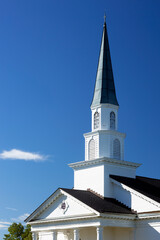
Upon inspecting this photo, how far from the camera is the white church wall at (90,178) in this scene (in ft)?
132

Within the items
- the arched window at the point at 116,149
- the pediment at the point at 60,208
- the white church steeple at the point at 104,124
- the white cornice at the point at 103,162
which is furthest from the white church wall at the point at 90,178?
the pediment at the point at 60,208

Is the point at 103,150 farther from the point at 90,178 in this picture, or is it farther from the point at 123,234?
the point at 123,234

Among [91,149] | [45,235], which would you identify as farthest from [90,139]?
[45,235]

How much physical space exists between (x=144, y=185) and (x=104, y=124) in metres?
6.45

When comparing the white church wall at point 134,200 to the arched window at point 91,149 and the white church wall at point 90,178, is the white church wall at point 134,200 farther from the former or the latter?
the arched window at point 91,149

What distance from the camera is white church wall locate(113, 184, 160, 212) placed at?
117 ft

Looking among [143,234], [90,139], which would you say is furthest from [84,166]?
[143,234]

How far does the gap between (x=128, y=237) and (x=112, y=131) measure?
9.47 metres

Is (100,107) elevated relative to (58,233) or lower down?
elevated

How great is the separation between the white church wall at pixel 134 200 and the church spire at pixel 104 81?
815 centimetres

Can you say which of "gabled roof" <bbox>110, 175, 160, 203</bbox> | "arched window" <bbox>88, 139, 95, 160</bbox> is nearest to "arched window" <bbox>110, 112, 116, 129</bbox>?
"arched window" <bbox>88, 139, 95, 160</bbox>

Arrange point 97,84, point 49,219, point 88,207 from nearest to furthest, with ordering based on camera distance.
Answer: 1. point 88,207
2. point 49,219
3. point 97,84

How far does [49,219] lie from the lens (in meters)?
38.8

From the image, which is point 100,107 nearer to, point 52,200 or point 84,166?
point 84,166
